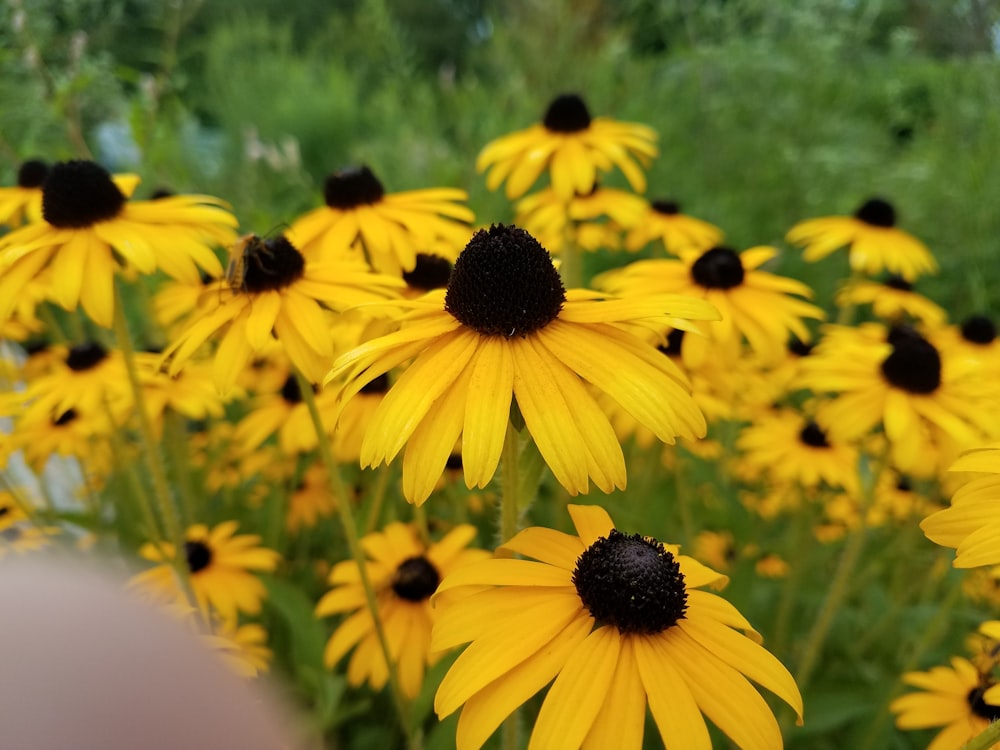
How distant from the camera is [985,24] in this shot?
14.1ft

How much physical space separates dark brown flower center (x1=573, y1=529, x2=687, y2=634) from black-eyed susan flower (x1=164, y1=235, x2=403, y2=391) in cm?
39

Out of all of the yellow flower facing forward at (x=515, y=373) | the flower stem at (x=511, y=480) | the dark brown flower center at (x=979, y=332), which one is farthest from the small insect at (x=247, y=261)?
the dark brown flower center at (x=979, y=332)

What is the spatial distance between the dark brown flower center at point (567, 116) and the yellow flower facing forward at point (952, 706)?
129 cm

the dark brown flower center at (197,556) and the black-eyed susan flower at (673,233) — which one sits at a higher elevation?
the black-eyed susan flower at (673,233)

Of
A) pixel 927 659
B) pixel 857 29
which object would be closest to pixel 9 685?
pixel 927 659

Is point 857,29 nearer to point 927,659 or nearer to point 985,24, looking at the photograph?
point 985,24

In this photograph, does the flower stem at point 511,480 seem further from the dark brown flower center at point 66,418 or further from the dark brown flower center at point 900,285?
the dark brown flower center at point 900,285

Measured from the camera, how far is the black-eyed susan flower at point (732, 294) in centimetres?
121

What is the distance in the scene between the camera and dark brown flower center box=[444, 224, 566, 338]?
29.1 inches

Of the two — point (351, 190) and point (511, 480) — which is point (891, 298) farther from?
point (511, 480)

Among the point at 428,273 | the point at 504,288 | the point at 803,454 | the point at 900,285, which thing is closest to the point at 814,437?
the point at 803,454

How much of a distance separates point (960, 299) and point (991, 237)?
0.35 meters

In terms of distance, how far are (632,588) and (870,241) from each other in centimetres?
162

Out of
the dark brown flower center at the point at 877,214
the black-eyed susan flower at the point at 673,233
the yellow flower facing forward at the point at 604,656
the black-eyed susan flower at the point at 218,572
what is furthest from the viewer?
the dark brown flower center at the point at 877,214
